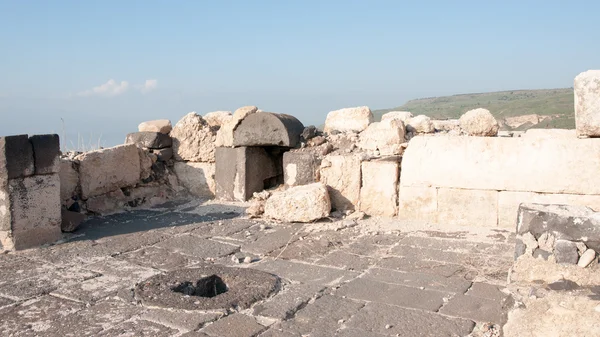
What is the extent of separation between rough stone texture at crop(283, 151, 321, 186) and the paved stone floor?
107 cm

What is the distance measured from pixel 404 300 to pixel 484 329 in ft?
2.29

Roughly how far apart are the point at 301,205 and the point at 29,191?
122 inches

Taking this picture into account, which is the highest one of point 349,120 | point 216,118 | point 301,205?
point 216,118

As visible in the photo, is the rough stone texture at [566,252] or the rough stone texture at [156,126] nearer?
the rough stone texture at [566,252]

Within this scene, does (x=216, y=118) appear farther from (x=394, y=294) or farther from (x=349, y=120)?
(x=394, y=294)

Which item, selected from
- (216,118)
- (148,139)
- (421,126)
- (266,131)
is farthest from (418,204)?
(148,139)

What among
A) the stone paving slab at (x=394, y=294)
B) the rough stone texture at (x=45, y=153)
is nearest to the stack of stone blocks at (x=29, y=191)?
the rough stone texture at (x=45, y=153)

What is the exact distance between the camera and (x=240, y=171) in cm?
796

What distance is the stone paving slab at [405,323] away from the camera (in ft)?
11.6

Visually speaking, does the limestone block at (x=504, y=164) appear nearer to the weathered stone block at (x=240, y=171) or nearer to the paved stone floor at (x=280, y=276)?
the paved stone floor at (x=280, y=276)

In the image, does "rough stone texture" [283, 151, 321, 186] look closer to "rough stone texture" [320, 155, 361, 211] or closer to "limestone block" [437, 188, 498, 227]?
"rough stone texture" [320, 155, 361, 211]

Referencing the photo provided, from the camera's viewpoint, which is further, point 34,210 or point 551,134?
point 551,134

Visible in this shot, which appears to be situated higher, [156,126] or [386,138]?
[156,126]

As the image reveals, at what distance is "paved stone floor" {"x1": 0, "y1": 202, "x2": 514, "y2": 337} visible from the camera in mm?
3666
